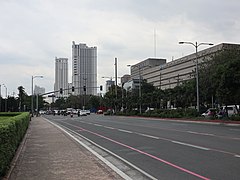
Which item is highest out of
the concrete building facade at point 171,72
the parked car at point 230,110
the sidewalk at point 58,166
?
the concrete building facade at point 171,72

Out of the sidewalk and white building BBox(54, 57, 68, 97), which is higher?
white building BBox(54, 57, 68, 97)

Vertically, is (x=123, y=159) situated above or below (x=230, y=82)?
below

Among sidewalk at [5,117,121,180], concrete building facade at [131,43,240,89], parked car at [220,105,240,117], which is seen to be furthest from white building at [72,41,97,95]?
sidewalk at [5,117,121,180]

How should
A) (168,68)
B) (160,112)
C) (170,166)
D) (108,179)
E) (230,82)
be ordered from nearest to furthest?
1. (108,179)
2. (170,166)
3. (230,82)
4. (160,112)
5. (168,68)

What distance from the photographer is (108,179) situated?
906cm

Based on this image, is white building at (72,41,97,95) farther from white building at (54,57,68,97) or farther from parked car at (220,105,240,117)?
parked car at (220,105,240,117)

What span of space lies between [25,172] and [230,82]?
30570 millimetres

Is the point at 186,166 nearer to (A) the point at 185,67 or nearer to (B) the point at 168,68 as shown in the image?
A: (A) the point at 185,67

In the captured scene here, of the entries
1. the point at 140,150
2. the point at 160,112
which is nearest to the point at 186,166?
the point at 140,150

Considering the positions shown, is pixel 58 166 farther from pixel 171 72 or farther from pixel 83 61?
pixel 171 72

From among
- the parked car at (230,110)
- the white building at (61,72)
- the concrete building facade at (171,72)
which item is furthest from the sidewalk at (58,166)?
the white building at (61,72)

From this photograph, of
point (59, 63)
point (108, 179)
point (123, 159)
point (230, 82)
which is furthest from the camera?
point (59, 63)

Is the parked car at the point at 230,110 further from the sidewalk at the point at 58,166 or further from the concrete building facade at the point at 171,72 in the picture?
the concrete building facade at the point at 171,72

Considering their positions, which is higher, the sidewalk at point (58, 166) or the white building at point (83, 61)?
the white building at point (83, 61)
